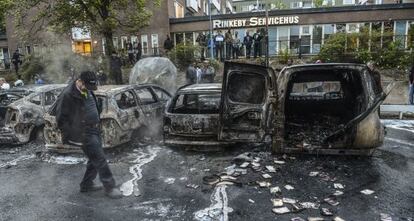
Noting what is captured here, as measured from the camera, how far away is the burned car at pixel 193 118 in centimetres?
782

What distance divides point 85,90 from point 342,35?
1672 cm

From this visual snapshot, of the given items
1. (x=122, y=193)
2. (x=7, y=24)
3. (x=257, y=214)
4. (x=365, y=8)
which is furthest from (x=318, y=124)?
(x=7, y=24)

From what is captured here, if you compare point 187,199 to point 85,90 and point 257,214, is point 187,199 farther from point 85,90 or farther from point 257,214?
point 85,90

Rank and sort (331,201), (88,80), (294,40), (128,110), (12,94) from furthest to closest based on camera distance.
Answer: (294,40), (12,94), (128,110), (88,80), (331,201)

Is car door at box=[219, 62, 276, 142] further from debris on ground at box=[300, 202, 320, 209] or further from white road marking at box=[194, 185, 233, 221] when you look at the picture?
debris on ground at box=[300, 202, 320, 209]

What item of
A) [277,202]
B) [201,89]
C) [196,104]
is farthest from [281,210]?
[196,104]

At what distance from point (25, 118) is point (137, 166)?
3.76 meters

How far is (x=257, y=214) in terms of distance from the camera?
17.1 feet

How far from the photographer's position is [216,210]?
5352 millimetres

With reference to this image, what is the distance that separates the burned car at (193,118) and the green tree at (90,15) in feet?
30.3

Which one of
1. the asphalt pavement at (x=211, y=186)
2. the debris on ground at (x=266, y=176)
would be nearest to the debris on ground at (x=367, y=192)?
the asphalt pavement at (x=211, y=186)

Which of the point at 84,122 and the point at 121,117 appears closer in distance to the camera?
the point at 84,122

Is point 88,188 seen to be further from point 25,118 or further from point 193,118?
point 25,118

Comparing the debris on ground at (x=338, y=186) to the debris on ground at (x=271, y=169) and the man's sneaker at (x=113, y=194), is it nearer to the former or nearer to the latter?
the debris on ground at (x=271, y=169)
